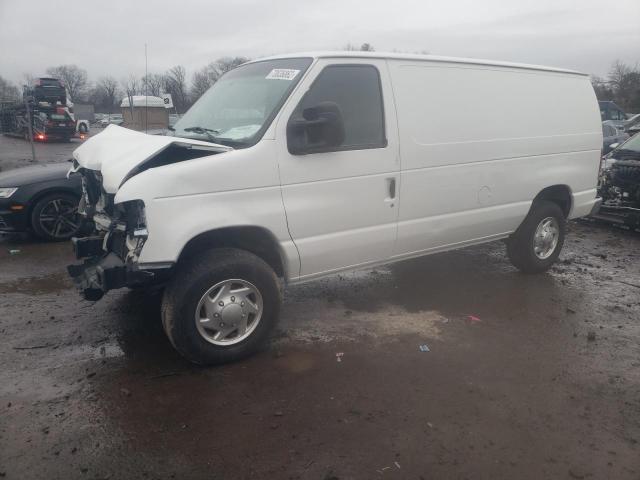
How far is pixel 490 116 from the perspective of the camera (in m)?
4.92

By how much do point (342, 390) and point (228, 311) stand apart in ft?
3.25

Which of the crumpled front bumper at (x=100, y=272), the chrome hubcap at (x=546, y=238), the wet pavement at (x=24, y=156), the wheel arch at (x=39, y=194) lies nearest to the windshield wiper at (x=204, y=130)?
the crumpled front bumper at (x=100, y=272)

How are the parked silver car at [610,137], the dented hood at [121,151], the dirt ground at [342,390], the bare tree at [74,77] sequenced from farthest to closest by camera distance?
the bare tree at [74,77] < the parked silver car at [610,137] < the dented hood at [121,151] < the dirt ground at [342,390]

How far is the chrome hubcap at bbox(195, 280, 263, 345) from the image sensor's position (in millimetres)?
3611

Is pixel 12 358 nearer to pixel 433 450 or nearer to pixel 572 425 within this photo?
pixel 433 450

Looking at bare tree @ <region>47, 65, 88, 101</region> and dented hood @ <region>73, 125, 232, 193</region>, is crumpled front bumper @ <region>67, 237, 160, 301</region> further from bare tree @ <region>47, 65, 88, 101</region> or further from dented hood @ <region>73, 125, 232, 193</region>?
bare tree @ <region>47, 65, 88, 101</region>

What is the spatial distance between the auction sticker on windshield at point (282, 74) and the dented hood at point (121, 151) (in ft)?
2.72

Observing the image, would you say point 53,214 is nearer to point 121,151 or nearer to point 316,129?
point 121,151

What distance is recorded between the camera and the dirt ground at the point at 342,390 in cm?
275

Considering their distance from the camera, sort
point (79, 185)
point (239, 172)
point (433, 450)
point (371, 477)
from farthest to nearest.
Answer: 1. point (79, 185)
2. point (239, 172)
3. point (433, 450)
4. point (371, 477)

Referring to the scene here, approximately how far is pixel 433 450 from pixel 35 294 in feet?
13.8

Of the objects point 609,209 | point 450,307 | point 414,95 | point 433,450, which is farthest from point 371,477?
point 609,209

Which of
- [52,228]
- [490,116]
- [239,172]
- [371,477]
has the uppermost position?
[490,116]

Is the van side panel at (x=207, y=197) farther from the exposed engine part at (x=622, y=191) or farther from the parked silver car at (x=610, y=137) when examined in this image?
the parked silver car at (x=610, y=137)
